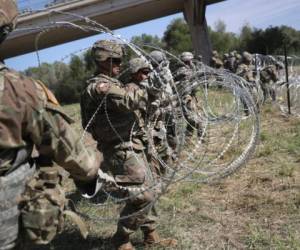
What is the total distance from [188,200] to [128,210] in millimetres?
2149

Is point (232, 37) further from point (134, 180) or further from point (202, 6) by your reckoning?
point (134, 180)

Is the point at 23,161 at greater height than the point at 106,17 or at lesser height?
lesser

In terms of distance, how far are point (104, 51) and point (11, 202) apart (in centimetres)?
257

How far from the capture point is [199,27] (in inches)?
1519

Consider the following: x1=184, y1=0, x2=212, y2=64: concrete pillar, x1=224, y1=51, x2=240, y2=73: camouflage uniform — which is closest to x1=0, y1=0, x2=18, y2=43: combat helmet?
x1=224, y1=51, x2=240, y2=73: camouflage uniform

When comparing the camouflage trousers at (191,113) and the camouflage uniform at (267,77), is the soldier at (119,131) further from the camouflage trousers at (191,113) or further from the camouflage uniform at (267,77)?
the camouflage uniform at (267,77)

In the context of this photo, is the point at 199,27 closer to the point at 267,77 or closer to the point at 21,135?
the point at 267,77

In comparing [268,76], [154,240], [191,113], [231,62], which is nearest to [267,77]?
[268,76]

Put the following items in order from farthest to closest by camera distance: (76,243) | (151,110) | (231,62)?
(231,62) → (151,110) → (76,243)

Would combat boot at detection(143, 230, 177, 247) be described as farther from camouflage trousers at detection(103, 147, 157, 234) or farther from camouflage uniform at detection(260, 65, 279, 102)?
camouflage uniform at detection(260, 65, 279, 102)

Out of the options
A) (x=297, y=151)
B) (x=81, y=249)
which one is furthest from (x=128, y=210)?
(x=297, y=151)

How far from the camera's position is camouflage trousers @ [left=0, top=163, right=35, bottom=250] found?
3.05 m

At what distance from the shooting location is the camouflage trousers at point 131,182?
5.34 m

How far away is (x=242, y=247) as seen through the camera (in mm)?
5598
